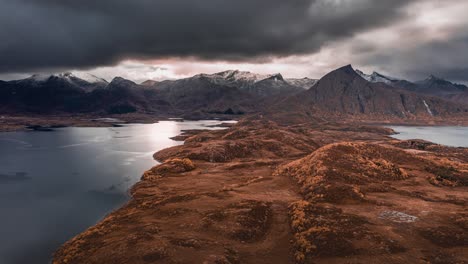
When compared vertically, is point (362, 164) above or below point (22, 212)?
above

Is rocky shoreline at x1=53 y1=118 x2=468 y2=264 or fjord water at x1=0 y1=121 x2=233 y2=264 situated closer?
rocky shoreline at x1=53 y1=118 x2=468 y2=264

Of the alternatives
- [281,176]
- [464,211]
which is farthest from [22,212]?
[464,211]

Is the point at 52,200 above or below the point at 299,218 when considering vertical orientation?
below

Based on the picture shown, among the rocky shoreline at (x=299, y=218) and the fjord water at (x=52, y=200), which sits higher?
the rocky shoreline at (x=299, y=218)

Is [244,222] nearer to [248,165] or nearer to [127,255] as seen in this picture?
[127,255]

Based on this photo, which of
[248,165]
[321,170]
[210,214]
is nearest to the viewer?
[210,214]

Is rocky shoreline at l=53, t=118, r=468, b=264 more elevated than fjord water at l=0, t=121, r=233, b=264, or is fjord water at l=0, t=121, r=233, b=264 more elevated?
rocky shoreline at l=53, t=118, r=468, b=264

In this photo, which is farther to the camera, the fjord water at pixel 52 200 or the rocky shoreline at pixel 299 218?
the fjord water at pixel 52 200

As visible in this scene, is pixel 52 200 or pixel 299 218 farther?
pixel 52 200
